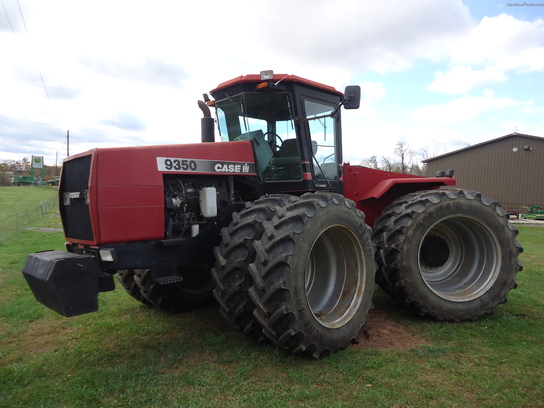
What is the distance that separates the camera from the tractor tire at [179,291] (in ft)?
16.6

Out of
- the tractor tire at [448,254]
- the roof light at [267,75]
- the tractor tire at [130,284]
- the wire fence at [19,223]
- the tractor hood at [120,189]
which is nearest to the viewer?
the tractor hood at [120,189]

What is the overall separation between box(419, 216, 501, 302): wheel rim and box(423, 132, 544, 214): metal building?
901 inches

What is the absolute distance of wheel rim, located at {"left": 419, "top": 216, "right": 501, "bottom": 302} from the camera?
527cm

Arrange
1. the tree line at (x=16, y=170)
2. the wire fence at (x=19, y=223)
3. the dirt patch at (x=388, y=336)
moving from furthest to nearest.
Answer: the tree line at (x=16, y=170)
the wire fence at (x=19, y=223)
the dirt patch at (x=388, y=336)

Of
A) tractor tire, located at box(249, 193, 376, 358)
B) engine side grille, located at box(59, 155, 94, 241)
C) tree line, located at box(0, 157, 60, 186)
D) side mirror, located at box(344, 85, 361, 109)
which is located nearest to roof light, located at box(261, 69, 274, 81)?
side mirror, located at box(344, 85, 361, 109)

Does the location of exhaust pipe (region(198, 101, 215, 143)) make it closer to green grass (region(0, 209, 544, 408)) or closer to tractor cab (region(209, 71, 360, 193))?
tractor cab (region(209, 71, 360, 193))

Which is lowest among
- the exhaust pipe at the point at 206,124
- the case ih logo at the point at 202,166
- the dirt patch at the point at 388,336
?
the dirt patch at the point at 388,336

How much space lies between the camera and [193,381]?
11.1 ft

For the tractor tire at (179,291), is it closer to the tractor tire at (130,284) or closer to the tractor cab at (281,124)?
the tractor tire at (130,284)

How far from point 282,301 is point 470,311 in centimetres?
275

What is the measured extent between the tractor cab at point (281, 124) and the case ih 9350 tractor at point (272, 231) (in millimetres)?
17

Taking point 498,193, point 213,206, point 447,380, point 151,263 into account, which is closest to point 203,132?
point 213,206

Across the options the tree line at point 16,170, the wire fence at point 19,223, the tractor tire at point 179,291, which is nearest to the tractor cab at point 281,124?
the tractor tire at point 179,291

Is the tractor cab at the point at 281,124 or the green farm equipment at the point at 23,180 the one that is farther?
the green farm equipment at the point at 23,180
